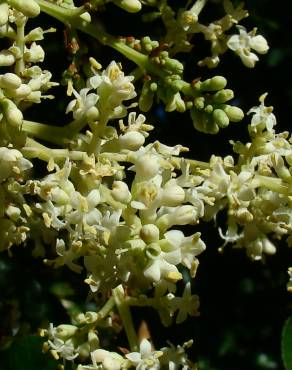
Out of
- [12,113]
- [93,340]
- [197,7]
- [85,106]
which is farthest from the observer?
[197,7]

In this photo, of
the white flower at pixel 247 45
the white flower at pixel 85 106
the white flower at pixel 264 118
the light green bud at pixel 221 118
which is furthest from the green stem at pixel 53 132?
the white flower at pixel 247 45

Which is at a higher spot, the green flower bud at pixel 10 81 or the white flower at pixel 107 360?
the green flower bud at pixel 10 81

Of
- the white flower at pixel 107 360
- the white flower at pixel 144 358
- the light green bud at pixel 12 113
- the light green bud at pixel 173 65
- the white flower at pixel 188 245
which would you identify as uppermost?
the light green bud at pixel 12 113

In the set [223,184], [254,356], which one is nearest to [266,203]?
[223,184]

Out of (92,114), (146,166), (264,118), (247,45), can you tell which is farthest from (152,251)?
(247,45)

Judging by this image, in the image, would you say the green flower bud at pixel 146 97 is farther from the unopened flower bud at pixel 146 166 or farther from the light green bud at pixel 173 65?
the unopened flower bud at pixel 146 166

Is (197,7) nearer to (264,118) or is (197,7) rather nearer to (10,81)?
(264,118)

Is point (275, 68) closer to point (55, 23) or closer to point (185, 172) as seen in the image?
point (55, 23)
